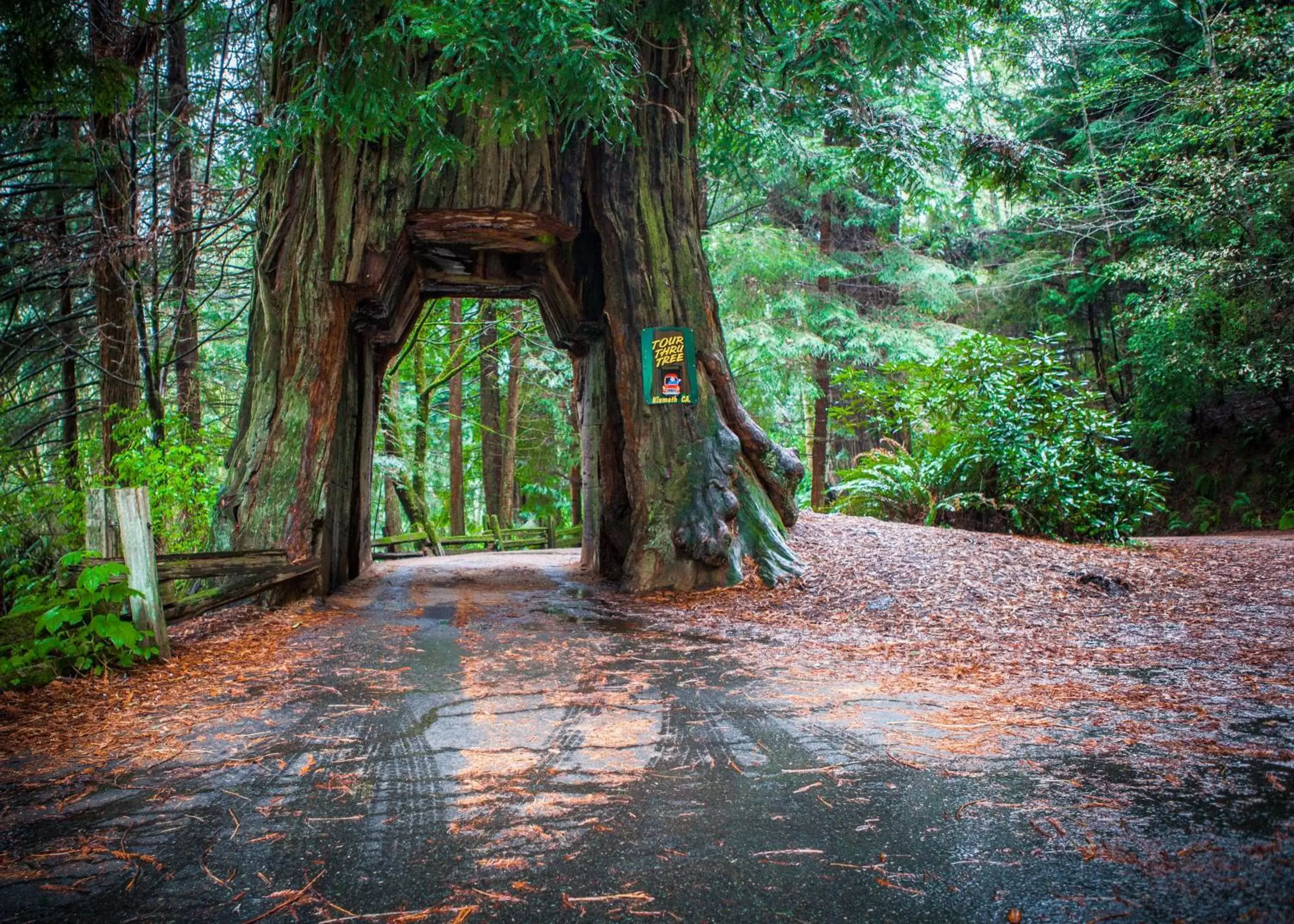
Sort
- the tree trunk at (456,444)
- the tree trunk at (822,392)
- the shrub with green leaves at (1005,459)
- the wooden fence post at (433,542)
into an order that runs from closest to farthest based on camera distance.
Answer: the shrub with green leaves at (1005,459) < the wooden fence post at (433,542) < the tree trunk at (822,392) < the tree trunk at (456,444)

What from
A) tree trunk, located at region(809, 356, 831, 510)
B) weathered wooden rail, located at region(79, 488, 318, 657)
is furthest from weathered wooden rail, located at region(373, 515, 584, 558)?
weathered wooden rail, located at region(79, 488, 318, 657)

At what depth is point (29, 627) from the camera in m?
4.36

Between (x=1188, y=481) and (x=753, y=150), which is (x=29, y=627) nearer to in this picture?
(x=753, y=150)

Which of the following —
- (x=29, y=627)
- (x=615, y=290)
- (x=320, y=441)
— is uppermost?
(x=615, y=290)

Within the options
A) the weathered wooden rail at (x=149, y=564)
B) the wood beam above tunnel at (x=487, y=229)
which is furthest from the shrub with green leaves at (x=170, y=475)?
the wood beam above tunnel at (x=487, y=229)

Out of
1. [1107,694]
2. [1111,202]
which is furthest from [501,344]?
[1107,694]

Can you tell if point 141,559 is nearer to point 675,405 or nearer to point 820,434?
point 675,405

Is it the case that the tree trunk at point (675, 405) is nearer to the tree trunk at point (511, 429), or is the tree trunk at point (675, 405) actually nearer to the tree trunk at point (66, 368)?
the tree trunk at point (66, 368)

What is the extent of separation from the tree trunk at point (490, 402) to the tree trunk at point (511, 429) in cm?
18

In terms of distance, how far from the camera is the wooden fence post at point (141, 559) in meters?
4.61

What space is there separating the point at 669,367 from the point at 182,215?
19.5 feet

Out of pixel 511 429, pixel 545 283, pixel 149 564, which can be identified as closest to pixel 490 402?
pixel 511 429

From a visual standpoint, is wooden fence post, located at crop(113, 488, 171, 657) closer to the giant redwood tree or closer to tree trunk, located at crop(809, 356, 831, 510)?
the giant redwood tree

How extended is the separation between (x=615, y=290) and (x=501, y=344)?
8913 mm
